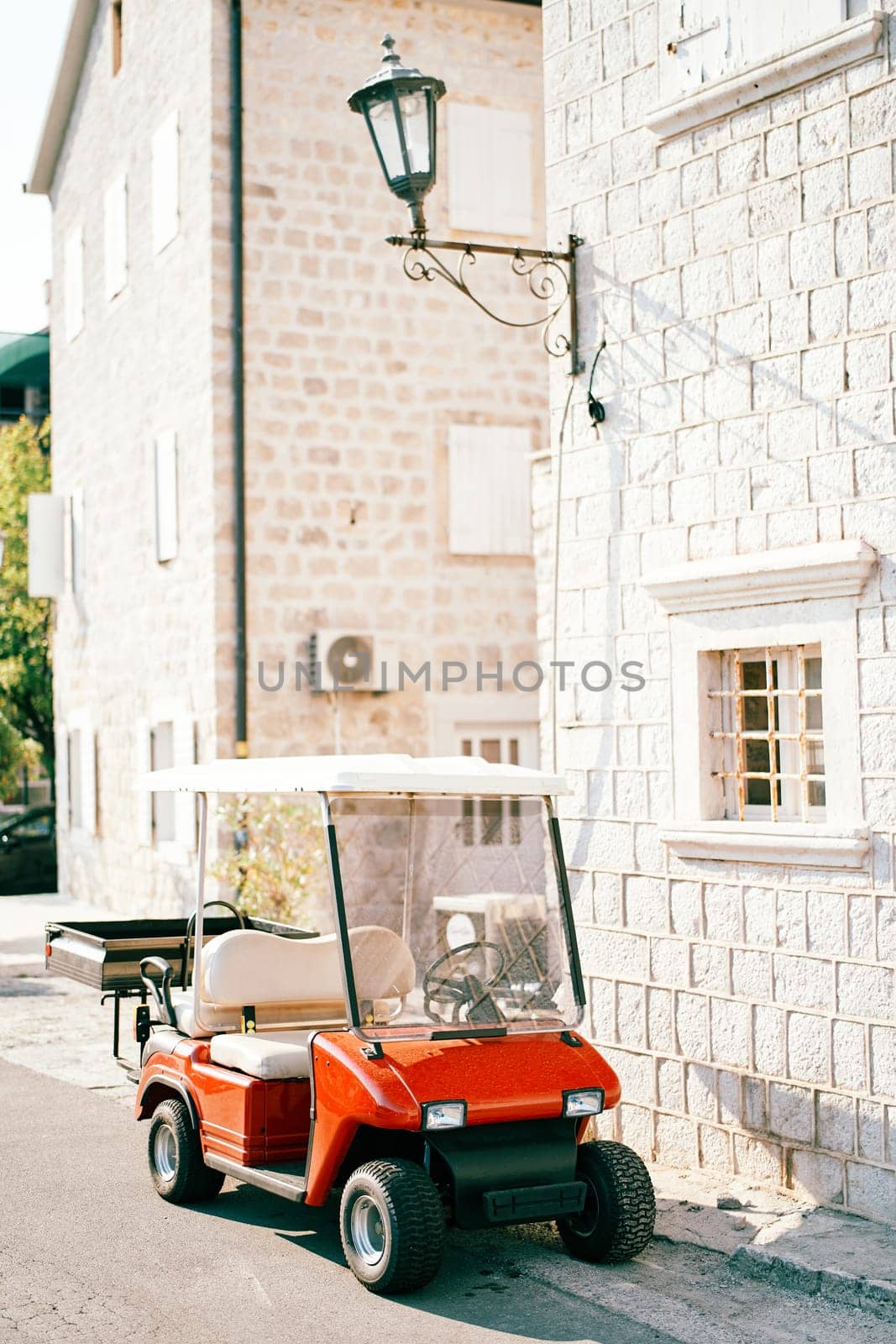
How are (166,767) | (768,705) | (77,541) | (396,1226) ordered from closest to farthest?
1. (396,1226)
2. (768,705)
3. (166,767)
4. (77,541)

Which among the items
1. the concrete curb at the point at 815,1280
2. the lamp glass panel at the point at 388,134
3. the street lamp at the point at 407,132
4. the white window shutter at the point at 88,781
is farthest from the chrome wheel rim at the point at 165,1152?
the white window shutter at the point at 88,781

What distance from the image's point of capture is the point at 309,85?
14453 millimetres

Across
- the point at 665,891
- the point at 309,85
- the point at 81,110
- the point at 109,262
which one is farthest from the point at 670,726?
the point at 81,110

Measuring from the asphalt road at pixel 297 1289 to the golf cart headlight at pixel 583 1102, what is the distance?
0.59 metres

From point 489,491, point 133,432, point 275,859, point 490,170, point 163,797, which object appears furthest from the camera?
point 133,432

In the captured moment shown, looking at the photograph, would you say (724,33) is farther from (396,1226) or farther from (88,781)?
(88,781)

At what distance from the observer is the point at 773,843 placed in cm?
666

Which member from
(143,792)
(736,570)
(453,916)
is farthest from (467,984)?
(143,792)

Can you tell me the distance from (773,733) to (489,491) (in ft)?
27.7

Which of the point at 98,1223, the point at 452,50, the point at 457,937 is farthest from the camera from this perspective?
the point at 452,50

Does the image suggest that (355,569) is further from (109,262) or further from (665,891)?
(665,891)

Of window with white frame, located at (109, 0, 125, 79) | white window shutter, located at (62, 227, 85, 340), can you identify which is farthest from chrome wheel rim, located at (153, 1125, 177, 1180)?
white window shutter, located at (62, 227, 85, 340)

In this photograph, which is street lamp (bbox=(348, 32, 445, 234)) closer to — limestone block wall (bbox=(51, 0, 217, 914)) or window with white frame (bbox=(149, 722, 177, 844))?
limestone block wall (bbox=(51, 0, 217, 914))

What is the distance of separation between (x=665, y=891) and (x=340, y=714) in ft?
23.9
